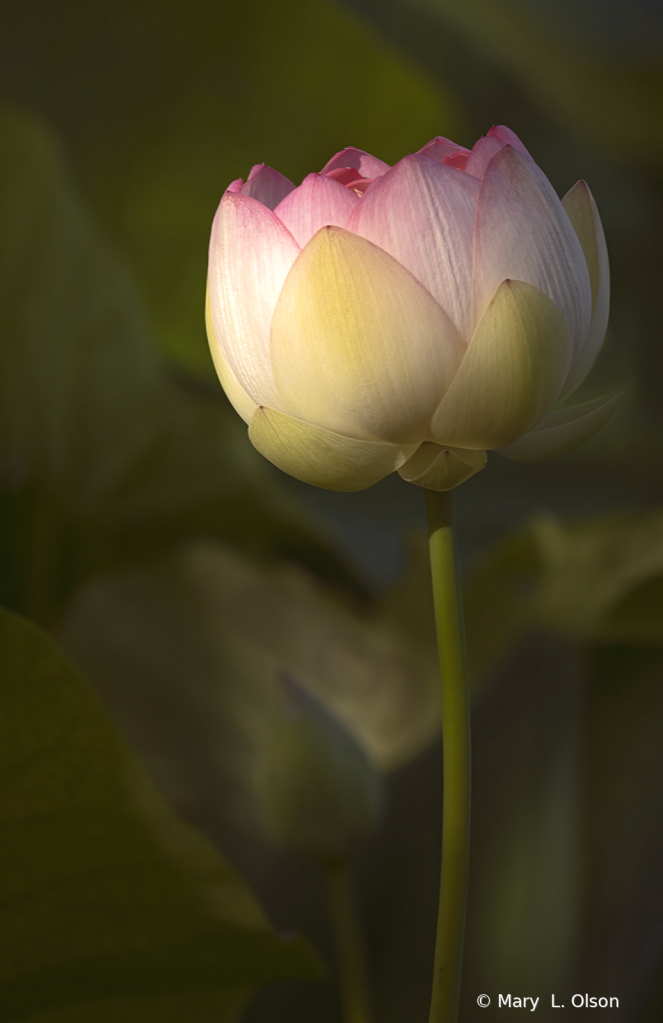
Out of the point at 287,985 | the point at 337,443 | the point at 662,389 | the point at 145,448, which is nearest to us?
the point at 337,443

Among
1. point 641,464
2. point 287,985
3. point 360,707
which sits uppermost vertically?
point 641,464

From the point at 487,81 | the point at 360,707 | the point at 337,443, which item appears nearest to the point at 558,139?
the point at 487,81

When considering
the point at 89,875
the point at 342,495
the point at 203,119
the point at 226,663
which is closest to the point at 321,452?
the point at 89,875

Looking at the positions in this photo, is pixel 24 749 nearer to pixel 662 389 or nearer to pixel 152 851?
pixel 152 851

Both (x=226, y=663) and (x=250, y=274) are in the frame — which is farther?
(x=226, y=663)

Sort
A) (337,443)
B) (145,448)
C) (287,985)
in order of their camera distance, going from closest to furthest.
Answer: (337,443) < (287,985) < (145,448)

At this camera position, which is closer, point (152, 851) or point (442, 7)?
point (152, 851)

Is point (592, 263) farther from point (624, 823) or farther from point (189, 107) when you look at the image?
point (189, 107)

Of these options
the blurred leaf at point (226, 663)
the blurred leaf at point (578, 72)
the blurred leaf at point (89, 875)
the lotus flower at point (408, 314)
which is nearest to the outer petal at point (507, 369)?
the lotus flower at point (408, 314)
